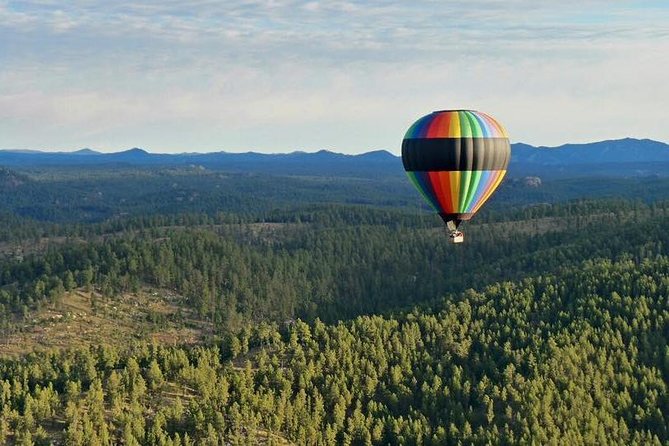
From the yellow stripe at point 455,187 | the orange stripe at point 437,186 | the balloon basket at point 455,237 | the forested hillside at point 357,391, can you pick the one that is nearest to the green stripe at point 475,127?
the yellow stripe at point 455,187

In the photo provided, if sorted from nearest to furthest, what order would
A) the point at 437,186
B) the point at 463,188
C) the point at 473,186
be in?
the point at 463,188 → the point at 437,186 → the point at 473,186

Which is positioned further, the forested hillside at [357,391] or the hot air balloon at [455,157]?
the forested hillside at [357,391]

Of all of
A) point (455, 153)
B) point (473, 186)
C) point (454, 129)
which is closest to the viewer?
point (454, 129)

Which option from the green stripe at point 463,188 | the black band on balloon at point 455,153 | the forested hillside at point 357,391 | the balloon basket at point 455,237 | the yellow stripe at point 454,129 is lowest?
the forested hillside at point 357,391

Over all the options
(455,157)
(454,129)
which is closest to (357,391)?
(455,157)

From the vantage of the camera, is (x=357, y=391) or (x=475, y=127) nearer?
(x=475, y=127)

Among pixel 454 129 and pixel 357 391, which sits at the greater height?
pixel 454 129

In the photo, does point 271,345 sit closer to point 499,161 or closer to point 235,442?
point 235,442

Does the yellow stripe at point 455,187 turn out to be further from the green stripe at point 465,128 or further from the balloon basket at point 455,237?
the balloon basket at point 455,237

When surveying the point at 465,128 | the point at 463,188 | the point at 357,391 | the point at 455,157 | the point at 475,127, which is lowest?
the point at 357,391

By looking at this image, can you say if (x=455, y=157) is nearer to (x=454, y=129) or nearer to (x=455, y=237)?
(x=454, y=129)
